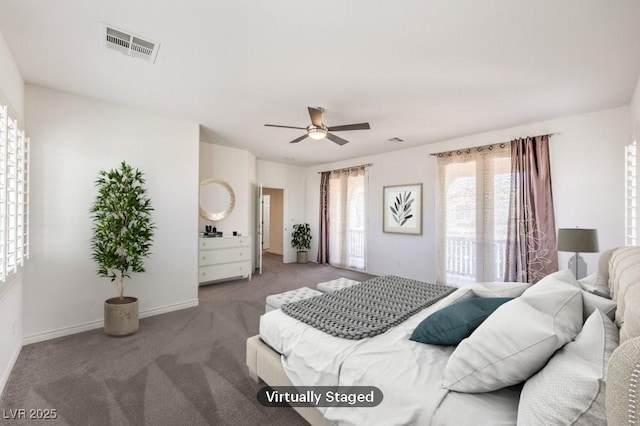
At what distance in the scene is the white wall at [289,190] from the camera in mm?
7086

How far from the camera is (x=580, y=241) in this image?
2877 mm

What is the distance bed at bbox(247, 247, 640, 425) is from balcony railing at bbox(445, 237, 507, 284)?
2.73 meters

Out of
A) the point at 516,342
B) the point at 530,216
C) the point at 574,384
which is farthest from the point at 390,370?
the point at 530,216

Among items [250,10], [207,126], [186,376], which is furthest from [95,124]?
[186,376]

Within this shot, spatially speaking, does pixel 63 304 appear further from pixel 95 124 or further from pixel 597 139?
pixel 597 139

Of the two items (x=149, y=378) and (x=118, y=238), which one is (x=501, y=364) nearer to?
(x=149, y=378)

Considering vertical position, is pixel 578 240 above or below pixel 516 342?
above

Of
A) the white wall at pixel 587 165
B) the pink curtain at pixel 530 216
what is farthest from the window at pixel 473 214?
the white wall at pixel 587 165

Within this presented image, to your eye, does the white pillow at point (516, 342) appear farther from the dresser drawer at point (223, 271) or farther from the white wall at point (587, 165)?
the dresser drawer at point (223, 271)

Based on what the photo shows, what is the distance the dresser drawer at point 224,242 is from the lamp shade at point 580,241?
4.84 metres

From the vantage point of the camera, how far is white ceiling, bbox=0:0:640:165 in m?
1.83

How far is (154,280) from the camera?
12.0 feet

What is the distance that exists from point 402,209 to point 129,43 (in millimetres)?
4784

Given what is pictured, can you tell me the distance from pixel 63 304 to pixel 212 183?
295 cm
